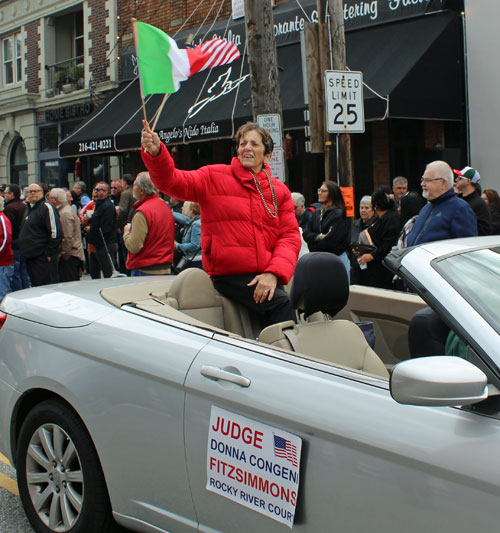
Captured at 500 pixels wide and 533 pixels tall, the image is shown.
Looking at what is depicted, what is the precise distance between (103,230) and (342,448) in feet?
29.5

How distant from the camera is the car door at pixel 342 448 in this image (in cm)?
203

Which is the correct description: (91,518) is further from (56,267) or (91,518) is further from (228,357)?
A: (56,267)

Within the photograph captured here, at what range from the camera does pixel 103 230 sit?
35.7 feet

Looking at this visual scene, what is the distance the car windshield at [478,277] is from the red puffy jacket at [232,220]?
155 cm

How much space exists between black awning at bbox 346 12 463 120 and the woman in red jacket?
7704mm

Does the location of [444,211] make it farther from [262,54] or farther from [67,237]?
[67,237]

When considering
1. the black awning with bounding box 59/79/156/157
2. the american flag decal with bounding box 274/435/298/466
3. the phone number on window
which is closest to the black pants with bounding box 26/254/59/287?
the american flag decal with bounding box 274/435/298/466

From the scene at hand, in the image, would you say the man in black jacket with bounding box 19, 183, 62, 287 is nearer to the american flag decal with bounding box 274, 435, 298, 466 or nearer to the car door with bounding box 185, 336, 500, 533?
the car door with bounding box 185, 336, 500, 533

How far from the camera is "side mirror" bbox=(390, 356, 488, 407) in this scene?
195 cm

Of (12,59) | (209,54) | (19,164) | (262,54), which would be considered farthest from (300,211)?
(12,59)

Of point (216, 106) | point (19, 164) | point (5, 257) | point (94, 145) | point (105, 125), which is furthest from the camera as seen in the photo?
point (19, 164)

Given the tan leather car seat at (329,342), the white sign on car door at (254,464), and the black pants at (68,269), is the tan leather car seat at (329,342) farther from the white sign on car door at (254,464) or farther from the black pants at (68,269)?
the black pants at (68,269)

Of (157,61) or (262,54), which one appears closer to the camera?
(157,61)

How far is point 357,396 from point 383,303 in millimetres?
1850
